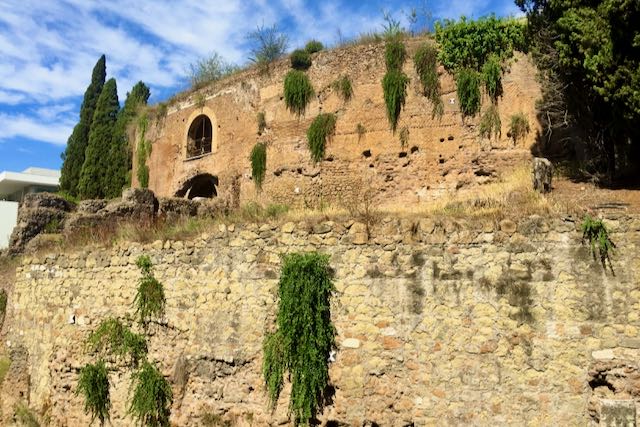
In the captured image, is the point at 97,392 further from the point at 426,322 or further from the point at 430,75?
the point at 430,75

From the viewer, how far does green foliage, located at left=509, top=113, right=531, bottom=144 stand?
1338 centimetres

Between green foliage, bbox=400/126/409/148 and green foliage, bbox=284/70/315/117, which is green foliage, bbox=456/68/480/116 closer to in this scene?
green foliage, bbox=400/126/409/148

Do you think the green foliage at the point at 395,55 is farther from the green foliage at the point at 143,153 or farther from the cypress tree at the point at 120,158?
the cypress tree at the point at 120,158

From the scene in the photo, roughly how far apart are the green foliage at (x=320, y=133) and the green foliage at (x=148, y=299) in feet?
23.9

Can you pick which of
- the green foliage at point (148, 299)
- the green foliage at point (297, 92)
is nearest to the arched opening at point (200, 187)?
the green foliage at point (297, 92)

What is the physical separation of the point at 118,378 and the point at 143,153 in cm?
1297

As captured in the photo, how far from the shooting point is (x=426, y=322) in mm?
6969

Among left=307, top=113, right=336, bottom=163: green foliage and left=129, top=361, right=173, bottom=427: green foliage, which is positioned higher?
left=307, top=113, right=336, bottom=163: green foliage

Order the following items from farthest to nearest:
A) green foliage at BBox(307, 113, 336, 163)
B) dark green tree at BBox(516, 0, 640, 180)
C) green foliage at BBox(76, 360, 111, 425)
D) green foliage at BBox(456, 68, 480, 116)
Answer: green foliage at BBox(307, 113, 336, 163) < green foliage at BBox(456, 68, 480, 116) < green foliage at BBox(76, 360, 111, 425) < dark green tree at BBox(516, 0, 640, 180)

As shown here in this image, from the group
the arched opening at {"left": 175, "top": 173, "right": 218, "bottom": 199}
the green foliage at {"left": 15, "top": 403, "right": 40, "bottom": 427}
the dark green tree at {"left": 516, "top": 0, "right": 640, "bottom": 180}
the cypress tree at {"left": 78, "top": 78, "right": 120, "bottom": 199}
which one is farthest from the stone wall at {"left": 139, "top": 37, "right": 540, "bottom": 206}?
the cypress tree at {"left": 78, "top": 78, "right": 120, "bottom": 199}

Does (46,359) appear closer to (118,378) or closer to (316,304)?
(118,378)

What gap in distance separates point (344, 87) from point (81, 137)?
19.1 m

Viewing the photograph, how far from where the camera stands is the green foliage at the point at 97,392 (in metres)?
8.92

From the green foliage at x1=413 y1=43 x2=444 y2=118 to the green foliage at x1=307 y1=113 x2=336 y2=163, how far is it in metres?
2.53
